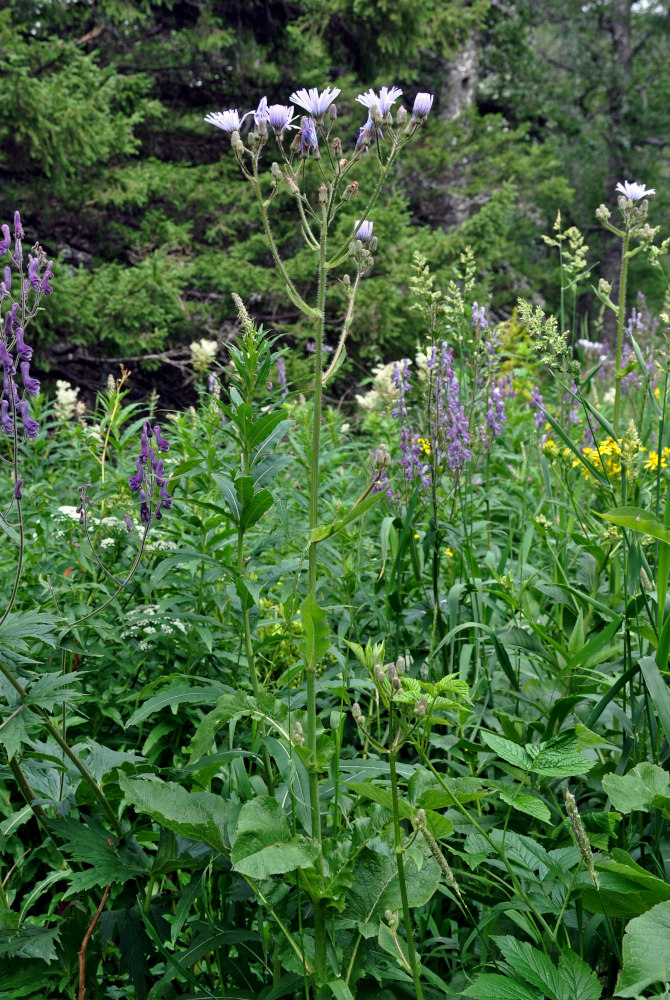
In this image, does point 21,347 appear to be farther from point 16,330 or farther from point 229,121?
point 229,121

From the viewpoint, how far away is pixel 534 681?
5.58 feet

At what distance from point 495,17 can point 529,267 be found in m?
4.52

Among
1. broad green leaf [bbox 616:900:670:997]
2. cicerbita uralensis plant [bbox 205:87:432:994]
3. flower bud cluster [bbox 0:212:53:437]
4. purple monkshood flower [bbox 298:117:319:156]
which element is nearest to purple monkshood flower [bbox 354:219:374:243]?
cicerbita uralensis plant [bbox 205:87:432:994]

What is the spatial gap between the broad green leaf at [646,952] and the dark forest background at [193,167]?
4.86m

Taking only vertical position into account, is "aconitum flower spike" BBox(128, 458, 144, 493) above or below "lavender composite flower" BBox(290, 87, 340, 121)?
below

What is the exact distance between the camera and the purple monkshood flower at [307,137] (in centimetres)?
128

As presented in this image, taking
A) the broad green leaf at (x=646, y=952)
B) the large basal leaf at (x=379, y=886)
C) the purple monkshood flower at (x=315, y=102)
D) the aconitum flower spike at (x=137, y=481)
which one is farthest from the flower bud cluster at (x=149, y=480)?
the broad green leaf at (x=646, y=952)

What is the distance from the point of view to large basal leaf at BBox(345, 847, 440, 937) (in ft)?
3.60

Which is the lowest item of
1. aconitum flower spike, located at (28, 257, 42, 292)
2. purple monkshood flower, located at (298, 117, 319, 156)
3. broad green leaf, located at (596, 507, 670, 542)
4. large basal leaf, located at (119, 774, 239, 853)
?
large basal leaf, located at (119, 774, 239, 853)

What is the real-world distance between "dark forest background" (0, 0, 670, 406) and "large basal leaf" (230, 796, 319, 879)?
4.71 metres

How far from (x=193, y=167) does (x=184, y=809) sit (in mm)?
9644

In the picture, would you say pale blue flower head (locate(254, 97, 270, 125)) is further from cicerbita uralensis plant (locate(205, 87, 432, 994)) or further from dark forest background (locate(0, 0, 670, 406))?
dark forest background (locate(0, 0, 670, 406))

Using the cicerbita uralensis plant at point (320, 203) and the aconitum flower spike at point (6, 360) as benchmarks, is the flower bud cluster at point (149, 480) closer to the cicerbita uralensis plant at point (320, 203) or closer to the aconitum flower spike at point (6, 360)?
the aconitum flower spike at point (6, 360)

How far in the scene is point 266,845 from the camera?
3.45ft
